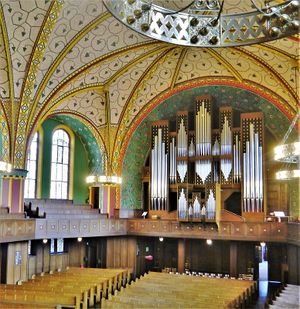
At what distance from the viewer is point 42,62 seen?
15242 millimetres

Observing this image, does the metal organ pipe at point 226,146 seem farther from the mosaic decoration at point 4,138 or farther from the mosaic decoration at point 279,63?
the mosaic decoration at point 4,138

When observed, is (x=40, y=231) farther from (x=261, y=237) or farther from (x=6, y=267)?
(x=261, y=237)

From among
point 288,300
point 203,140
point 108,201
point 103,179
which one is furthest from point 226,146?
point 288,300

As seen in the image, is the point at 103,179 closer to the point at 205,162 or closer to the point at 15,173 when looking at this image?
the point at 205,162

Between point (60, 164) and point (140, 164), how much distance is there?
383 cm

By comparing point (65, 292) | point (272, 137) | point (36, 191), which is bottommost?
point (65, 292)

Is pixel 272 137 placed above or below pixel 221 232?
above

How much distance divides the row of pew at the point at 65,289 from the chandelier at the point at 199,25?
7.42 m

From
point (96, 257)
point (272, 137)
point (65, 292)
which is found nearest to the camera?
point (65, 292)

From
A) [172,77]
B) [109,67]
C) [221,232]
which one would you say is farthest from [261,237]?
[109,67]

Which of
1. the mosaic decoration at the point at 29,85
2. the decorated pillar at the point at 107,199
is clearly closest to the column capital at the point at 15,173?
the mosaic decoration at the point at 29,85

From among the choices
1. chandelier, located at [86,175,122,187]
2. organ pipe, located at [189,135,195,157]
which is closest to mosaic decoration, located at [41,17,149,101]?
chandelier, located at [86,175,122,187]

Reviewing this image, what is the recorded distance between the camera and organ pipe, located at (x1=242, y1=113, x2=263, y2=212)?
59.8 ft

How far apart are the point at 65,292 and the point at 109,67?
350 inches
